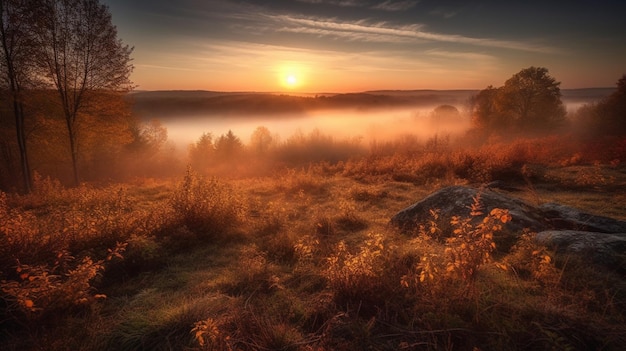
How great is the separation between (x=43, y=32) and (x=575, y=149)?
32.2m

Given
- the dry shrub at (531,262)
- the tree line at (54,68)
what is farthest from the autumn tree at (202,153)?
the dry shrub at (531,262)

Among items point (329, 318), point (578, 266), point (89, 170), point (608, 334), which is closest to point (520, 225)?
point (578, 266)

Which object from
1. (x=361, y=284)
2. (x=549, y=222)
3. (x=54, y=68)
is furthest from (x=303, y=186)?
(x=54, y=68)

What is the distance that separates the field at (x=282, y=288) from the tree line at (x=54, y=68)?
37.0 ft

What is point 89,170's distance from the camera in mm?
38000

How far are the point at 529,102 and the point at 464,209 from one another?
36.5 m

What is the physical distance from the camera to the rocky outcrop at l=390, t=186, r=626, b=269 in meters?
4.66

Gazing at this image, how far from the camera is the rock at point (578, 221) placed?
5785 millimetres

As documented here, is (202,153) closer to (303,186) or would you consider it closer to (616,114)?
(303,186)

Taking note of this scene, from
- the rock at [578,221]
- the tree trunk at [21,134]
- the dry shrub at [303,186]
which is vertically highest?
the tree trunk at [21,134]

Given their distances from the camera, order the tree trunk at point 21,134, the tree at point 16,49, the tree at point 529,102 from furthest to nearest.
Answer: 1. the tree at point 529,102
2. the tree trunk at point 21,134
3. the tree at point 16,49

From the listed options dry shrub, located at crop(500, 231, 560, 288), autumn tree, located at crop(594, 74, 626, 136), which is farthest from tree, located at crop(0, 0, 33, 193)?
autumn tree, located at crop(594, 74, 626, 136)

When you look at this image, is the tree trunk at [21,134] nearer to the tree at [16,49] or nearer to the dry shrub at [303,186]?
the tree at [16,49]

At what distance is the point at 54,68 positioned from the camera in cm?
1505
